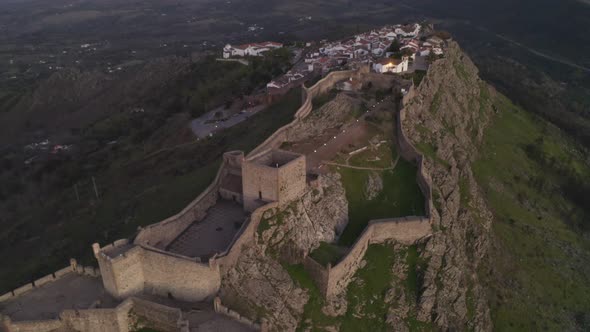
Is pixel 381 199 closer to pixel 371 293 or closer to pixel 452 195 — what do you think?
pixel 452 195

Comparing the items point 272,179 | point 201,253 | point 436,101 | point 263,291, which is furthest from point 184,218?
point 436,101

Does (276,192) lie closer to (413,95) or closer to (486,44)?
(413,95)

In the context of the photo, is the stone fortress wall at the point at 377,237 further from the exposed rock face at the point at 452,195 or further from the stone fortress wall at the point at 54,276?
the stone fortress wall at the point at 54,276


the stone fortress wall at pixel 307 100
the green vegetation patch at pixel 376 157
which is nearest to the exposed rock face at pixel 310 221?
the green vegetation patch at pixel 376 157

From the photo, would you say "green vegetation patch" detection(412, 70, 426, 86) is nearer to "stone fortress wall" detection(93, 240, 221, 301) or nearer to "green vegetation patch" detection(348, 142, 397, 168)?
"green vegetation patch" detection(348, 142, 397, 168)

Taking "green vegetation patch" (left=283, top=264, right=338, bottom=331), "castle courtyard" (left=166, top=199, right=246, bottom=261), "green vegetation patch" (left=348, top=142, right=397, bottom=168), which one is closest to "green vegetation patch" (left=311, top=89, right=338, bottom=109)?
"green vegetation patch" (left=348, top=142, right=397, bottom=168)

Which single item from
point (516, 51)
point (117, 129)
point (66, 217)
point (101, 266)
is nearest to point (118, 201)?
point (66, 217)
